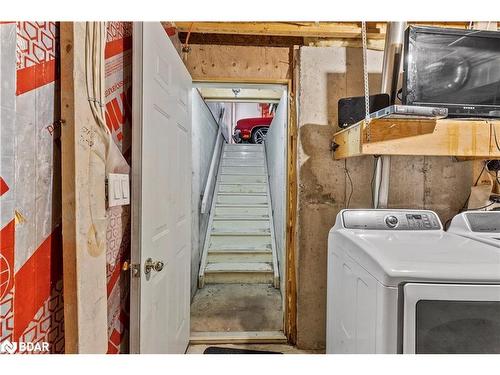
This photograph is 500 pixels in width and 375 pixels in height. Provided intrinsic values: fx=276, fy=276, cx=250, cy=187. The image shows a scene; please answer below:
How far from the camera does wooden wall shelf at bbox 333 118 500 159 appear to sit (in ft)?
4.66

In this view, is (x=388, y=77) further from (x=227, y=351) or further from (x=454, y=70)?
(x=227, y=351)

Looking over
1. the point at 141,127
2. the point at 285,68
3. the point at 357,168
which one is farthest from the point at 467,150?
the point at 141,127

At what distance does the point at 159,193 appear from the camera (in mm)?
1385

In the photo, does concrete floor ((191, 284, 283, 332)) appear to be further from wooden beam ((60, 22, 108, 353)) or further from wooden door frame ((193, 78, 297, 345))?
wooden beam ((60, 22, 108, 353))

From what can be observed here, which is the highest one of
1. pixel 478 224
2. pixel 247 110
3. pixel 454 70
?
pixel 247 110

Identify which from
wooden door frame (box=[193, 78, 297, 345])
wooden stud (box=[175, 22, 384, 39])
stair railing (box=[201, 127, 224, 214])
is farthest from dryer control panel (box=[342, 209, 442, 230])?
stair railing (box=[201, 127, 224, 214])

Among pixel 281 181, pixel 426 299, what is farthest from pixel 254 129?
pixel 426 299

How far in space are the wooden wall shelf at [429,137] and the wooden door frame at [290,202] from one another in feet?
2.42

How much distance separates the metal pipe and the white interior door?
135cm

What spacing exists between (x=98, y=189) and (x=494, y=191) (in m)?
2.52

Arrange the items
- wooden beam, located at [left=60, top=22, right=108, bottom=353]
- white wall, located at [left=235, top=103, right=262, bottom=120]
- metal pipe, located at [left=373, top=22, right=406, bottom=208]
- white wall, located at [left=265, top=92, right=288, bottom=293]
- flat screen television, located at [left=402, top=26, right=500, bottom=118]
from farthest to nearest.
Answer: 1. white wall, located at [left=235, top=103, right=262, bottom=120]
2. white wall, located at [left=265, top=92, right=288, bottom=293]
3. metal pipe, located at [left=373, top=22, right=406, bottom=208]
4. flat screen television, located at [left=402, top=26, right=500, bottom=118]
5. wooden beam, located at [left=60, top=22, right=108, bottom=353]

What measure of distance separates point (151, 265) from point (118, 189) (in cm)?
40

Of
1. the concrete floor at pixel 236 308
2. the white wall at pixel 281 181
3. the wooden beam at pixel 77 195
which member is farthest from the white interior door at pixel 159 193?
the white wall at pixel 281 181

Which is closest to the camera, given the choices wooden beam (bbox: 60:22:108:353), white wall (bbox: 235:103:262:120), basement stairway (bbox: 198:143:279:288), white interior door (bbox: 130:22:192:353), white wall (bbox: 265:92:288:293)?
wooden beam (bbox: 60:22:108:353)
